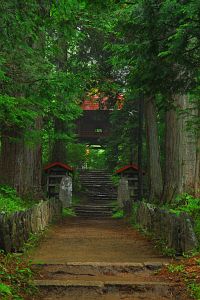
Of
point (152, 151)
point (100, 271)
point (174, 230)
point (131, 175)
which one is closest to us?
point (100, 271)

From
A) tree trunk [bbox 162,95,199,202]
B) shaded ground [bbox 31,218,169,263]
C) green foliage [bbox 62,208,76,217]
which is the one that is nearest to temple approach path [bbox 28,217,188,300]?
shaded ground [bbox 31,218,169,263]

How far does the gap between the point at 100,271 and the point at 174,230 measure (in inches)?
80.0

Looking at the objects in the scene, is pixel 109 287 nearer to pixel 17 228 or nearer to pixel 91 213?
pixel 17 228

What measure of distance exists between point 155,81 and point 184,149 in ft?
19.7

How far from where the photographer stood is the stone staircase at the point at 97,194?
81.5ft

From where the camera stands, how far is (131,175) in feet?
83.1

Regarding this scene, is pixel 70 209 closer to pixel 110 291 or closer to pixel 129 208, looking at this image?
pixel 129 208

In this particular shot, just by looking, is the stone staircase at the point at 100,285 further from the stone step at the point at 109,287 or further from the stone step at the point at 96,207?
the stone step at the point at 96,207

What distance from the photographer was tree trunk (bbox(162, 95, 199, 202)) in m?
13.5

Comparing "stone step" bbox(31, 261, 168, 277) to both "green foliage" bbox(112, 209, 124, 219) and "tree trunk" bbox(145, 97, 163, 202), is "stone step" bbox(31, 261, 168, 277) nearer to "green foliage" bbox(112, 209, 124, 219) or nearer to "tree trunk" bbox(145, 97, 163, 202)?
"tree trunk" bbox(145, 97, 163, 202)

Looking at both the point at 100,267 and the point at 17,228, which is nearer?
the point at 100,267

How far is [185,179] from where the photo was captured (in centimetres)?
1358

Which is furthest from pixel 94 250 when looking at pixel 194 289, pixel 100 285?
pixel 194 289

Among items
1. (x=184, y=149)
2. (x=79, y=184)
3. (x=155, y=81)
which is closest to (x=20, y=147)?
(x=184, y=149)
